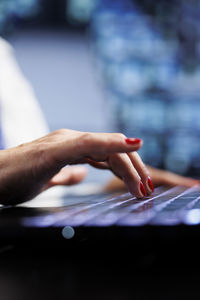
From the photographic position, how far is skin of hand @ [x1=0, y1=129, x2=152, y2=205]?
1.03 feet

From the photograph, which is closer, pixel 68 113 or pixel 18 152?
pixel 18 152

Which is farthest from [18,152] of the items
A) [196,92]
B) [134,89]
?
[196,92]

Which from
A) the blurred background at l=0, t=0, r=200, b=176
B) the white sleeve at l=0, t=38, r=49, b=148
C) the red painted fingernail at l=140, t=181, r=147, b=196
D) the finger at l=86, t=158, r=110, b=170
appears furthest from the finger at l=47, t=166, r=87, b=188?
the blurred background at l=0, t=0, r=200, b=176

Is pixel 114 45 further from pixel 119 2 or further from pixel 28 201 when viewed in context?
pixel 28 201

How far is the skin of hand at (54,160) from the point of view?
1.03 ft

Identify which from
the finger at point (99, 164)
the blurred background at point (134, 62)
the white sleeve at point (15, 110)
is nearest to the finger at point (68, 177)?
the finger at point (99, 164)

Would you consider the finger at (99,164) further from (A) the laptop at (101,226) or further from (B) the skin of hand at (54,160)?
(A) the laptop at (101,226)

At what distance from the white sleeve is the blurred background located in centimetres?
123

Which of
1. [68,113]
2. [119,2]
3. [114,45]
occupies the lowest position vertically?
[68,113]

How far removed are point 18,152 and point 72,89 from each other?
2197 mm

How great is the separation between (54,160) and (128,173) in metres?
0.09

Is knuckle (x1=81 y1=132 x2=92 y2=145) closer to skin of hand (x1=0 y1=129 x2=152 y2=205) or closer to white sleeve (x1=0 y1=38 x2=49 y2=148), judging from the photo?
skin of hand (x1=0 y1=129 x2=152 y2=205)

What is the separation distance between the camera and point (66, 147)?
0.32 meters

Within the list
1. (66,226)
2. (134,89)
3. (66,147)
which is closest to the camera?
(66,226)
